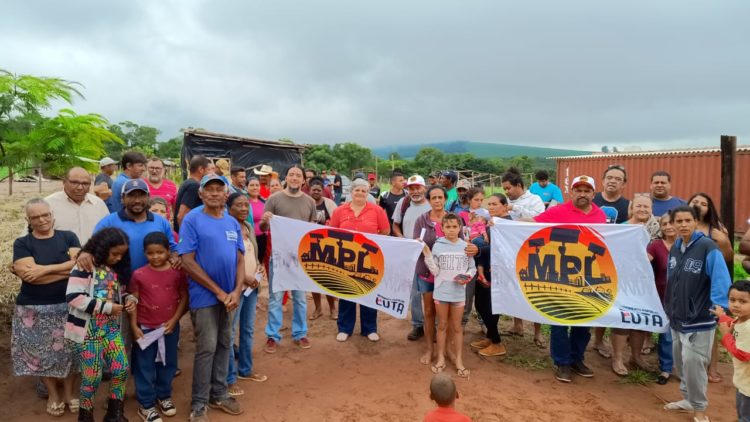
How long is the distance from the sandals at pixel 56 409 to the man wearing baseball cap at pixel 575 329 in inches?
190

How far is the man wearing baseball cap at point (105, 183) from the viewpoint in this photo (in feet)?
19.8

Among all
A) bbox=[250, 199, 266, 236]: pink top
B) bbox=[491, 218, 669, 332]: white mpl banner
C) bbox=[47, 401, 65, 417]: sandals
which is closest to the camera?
bbox=[47, 401, 65, 417]: sandals

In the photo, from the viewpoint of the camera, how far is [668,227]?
14.9 ft

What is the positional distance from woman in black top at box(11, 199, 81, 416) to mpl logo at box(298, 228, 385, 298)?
2.37m

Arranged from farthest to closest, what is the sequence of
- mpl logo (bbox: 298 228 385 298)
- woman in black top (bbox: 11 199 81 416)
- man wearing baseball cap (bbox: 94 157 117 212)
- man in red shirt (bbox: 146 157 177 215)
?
man in red shirt (bbox: 146 157 177 215)
man wearing baseball cap (bbox: 94 157 117 212)
mpl logo (bbox: 298 228 385 298)
woman in black top (bbox: 11 199 81 416)

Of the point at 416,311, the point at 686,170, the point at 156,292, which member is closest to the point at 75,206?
the point at 156,292

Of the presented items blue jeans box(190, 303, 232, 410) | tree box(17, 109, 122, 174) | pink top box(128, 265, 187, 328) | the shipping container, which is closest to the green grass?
blue jeans box(190, 303, 232, 410)

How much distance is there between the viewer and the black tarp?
15722mm

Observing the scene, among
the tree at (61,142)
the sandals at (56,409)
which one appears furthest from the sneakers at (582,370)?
the tree at (61,142)

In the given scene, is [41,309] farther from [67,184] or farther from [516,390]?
[516,390]

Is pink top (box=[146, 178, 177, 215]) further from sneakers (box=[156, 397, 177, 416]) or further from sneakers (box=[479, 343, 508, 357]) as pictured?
sneakers (box=[479, 343, 508, 357])

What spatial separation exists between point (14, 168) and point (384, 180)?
4475 cm

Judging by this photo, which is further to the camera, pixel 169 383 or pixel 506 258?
pixel 506 258

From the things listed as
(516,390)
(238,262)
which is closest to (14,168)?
(238,262)
